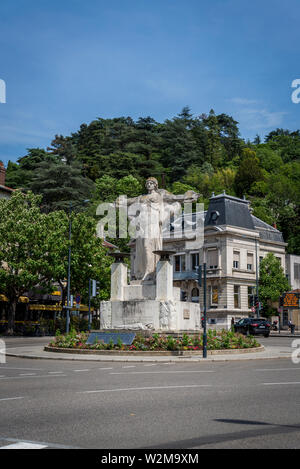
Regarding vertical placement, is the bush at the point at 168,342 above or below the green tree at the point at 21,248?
below

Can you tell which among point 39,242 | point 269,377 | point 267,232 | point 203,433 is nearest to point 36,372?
point 269,377

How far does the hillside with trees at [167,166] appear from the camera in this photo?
76812mm

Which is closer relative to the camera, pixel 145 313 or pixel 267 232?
pixel 145 313

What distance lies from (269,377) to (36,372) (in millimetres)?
6224

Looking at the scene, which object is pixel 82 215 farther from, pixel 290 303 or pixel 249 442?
pixel 249 442

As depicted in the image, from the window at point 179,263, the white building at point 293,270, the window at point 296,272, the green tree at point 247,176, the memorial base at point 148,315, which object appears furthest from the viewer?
the green tree at point 247,176

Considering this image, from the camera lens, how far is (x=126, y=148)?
99.1 meters

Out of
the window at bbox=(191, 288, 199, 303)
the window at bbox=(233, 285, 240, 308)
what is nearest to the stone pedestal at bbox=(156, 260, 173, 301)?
the window at bbox=(233, 285, 240, 308)

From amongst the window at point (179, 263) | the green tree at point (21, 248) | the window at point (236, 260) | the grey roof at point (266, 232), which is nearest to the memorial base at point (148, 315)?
the green tree at point (21, 248)

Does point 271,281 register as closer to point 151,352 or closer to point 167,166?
point 167,166

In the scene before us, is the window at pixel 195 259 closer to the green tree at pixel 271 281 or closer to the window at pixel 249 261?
the window at pixel 249 261

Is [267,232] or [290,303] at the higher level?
[267,232]

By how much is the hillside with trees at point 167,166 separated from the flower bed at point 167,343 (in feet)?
159

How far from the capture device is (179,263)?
2840 inches
